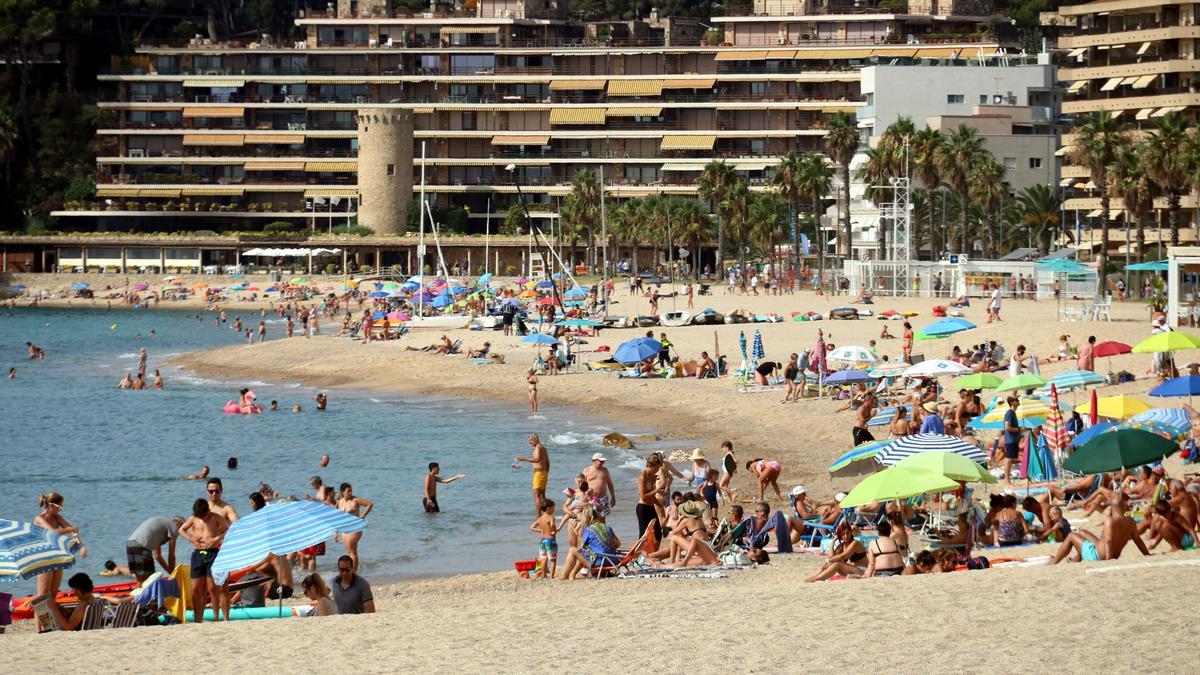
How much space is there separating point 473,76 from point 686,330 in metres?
62.3

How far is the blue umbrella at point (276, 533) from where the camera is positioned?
18141 mm

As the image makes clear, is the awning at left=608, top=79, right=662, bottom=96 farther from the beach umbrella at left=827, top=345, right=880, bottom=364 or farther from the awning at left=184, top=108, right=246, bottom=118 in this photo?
the beach umbrella at left=827, top=345, right=880, bottom=364

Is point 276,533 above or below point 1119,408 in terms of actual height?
below

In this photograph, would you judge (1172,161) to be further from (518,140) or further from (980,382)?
(518,140)

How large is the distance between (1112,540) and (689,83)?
95419 mm

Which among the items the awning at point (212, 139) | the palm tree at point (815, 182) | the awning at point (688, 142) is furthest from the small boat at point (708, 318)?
the awning at point (212, 139)

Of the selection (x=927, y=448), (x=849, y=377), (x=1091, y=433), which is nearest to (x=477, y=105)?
(x=849, y=377)

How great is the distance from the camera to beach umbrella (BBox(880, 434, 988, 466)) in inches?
834

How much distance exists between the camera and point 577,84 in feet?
375

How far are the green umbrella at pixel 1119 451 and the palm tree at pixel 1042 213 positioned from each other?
6330 centimetres

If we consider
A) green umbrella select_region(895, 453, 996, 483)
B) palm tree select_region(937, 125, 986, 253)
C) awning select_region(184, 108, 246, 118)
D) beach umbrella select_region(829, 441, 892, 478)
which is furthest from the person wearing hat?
awning select_region(184, 108, 246, 118)

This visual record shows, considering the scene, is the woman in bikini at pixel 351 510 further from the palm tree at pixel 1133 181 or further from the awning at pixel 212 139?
the awning at pixel 212 139

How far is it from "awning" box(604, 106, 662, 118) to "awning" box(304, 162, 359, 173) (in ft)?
54.5

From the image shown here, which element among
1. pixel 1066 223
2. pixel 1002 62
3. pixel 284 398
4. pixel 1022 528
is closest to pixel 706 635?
pixel 1022 528
